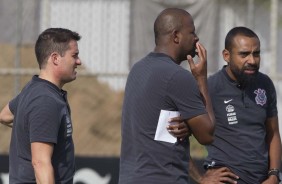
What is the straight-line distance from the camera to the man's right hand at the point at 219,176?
286 inches

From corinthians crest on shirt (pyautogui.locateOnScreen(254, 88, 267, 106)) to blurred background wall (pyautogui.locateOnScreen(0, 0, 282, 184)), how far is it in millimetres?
4223

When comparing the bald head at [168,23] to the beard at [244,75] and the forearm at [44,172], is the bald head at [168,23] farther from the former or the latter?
the beard at [244,75]

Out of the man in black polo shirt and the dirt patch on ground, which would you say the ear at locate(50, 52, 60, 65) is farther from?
the dirt patch on ground

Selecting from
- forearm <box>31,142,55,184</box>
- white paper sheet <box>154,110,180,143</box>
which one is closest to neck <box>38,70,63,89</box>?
forearm <box>31,142,55,184</box>

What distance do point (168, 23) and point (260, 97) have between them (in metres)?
1.56

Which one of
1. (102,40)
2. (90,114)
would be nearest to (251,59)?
(102,40)

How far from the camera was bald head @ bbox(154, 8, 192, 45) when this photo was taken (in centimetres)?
629

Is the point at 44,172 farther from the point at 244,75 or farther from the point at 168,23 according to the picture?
the point at 244,75

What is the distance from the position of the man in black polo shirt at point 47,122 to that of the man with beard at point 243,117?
1.36 m

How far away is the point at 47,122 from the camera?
20.9ft

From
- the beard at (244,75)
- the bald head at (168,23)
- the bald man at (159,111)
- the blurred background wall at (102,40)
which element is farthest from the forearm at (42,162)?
the blurred background wall at (102,40)

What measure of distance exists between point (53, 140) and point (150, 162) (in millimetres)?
705

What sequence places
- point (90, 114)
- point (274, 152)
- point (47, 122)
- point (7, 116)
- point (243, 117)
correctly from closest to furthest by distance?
1. point (47, 122)
2. point (7, 116)
3. point (243, 117)
4. point (274, 152)
5. point (90, 114)

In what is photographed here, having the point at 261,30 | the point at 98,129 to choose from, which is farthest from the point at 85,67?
the point at 261,30
